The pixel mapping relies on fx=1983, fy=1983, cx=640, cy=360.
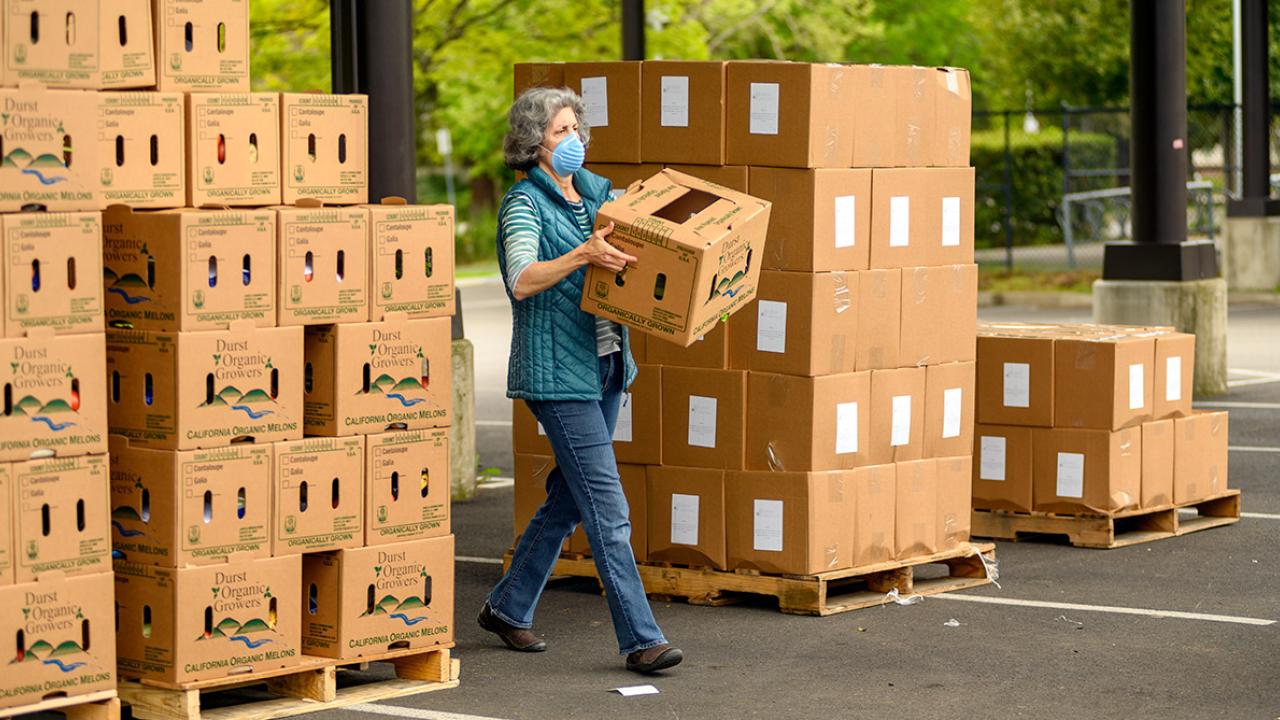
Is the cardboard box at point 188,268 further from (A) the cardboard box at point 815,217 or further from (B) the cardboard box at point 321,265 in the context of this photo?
(A) the cardboard box at point 815,217

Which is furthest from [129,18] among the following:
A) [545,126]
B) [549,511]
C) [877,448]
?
[877,448]

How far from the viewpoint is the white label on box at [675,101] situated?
344 inches

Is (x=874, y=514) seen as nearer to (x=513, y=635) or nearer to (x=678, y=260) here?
(x=513, y=635)

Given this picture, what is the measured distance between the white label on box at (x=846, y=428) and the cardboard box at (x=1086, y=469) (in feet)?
6.33

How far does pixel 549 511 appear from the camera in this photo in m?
7.95

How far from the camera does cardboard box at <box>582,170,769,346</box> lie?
725cm

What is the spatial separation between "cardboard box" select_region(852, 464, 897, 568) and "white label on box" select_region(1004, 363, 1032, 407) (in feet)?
5.40

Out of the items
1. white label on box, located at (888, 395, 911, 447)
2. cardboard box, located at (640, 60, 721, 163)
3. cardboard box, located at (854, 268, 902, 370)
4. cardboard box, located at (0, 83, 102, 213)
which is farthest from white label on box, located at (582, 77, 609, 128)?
cardboard box, located at (0, 83, 102, 213)

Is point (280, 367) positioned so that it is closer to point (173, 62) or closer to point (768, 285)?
point (173, 62)

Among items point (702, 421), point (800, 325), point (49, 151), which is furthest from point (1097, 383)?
point (49, 151)

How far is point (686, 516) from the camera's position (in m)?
8.82

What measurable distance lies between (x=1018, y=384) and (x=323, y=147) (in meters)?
4.50

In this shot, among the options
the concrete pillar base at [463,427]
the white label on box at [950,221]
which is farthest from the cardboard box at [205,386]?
the concrete pillar base at [463,427]

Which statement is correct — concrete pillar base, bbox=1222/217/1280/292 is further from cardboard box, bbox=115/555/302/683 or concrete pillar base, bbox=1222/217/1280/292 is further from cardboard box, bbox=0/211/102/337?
cardboard box, bbox=0/211/102/337
